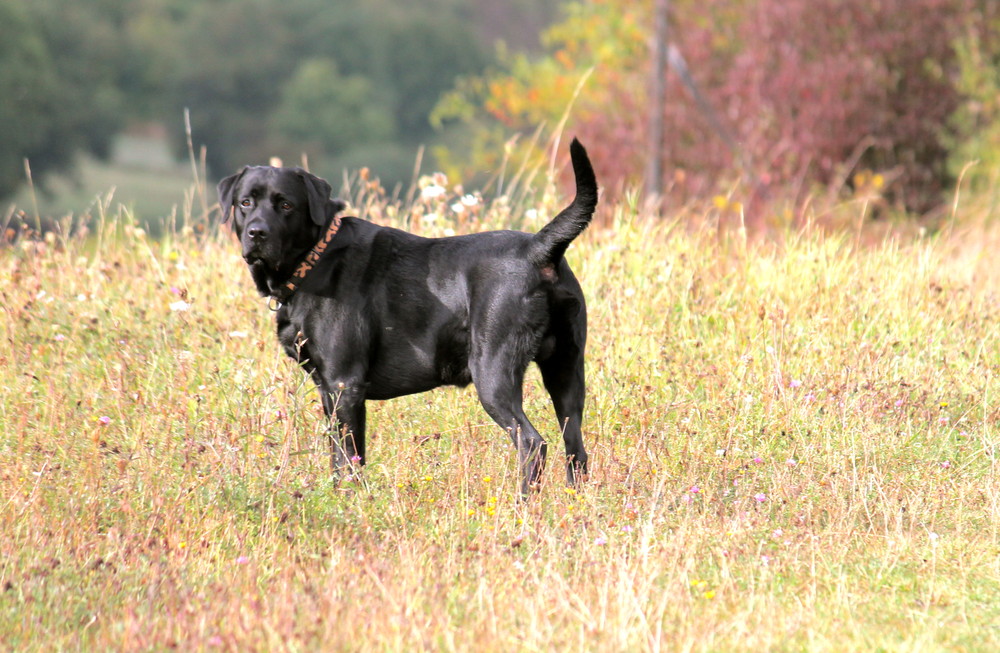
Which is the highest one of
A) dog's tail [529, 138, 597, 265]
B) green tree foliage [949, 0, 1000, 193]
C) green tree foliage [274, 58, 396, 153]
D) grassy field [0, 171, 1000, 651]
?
green tree foliage [274, 58, 396, 153]

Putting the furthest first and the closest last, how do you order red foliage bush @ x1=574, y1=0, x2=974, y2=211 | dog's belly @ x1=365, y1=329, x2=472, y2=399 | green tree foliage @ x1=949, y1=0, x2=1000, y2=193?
red foliage bush @ x1=574, y1=0, x2=974, y2=211, green tree foliage @ x1=949, y1=0, x2=1000, y2=193, dog's belly @ x1=365, y1=329, x2=472, y2=399

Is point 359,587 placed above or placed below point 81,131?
below

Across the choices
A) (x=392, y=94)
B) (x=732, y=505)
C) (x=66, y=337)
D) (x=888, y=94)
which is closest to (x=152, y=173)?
(x=392, y=94)

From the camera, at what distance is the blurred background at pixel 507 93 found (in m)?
16.4

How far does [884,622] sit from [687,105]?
16557mm

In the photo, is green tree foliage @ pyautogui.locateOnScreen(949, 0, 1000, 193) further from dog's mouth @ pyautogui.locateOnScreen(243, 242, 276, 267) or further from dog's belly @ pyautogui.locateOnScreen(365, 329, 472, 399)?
dog's mouth @ pyautogui.locateOnScreen(243, 242, 276, 267)

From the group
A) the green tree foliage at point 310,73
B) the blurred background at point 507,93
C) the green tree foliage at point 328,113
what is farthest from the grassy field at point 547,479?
the green tree foliage at point 328,113

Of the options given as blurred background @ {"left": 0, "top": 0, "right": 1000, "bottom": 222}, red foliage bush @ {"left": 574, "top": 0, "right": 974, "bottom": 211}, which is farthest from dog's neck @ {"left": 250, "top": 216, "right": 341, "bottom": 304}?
red foliage bush @ {"left": 574, "top": 0, "right": 974, "bottom": 211}

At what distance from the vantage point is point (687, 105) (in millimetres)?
19281

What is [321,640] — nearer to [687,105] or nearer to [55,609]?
[55,609]

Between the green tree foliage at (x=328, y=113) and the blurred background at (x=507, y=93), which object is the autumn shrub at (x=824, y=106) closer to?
the blurred background at (x=507, y=93)

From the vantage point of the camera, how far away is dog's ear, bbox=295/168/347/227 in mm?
4738

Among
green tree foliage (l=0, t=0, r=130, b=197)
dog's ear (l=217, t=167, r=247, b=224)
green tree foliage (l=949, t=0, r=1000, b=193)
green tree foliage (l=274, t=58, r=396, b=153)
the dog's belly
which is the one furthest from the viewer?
green tree foliage (l=274, t=58, r=396, b=153)

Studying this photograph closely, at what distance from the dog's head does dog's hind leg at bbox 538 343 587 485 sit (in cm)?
115
